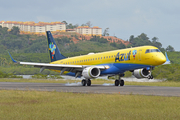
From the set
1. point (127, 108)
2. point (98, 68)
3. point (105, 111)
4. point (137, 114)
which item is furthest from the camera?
point (98, 68)

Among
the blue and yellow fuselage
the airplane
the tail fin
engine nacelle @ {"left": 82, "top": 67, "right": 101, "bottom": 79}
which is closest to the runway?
engine nacelle @ {"left": 82, "top": 67, "right": 101, "bottom": 79}

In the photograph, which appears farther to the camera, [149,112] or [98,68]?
[98,68]

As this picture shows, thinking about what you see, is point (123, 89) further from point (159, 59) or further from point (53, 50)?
point (53, 50)

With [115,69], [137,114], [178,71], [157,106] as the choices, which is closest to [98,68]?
[115,69]

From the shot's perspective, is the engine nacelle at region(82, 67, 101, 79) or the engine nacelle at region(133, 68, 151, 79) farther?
the engine nacelle at region(133, 68, 151, 79)

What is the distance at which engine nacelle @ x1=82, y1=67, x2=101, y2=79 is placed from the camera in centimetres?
3522

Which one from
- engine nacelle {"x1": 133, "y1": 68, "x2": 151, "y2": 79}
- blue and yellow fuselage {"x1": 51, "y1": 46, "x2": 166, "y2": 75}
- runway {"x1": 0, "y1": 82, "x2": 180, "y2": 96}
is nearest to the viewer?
runway {"x1": 0, "y1": 82, "x2": 180, "y2": 96}

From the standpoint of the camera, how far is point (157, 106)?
Result: 1512 cm

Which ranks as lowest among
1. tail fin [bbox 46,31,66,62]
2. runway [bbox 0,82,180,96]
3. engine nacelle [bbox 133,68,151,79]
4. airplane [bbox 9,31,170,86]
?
runway [bbox 0,82,180,96]

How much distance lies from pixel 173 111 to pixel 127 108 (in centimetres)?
225

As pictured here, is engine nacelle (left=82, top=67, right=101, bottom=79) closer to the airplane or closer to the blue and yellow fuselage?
the airplane

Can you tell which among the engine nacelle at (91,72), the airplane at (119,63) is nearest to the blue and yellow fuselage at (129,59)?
the airplane at (119,63)

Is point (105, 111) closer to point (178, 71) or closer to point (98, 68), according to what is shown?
point (98, 68)

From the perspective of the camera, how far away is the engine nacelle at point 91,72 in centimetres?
3522
